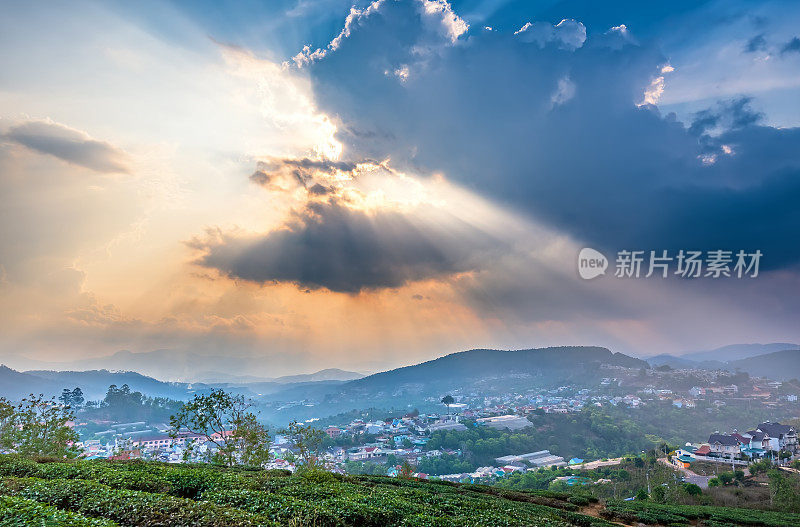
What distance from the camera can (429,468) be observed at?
69.3 meters

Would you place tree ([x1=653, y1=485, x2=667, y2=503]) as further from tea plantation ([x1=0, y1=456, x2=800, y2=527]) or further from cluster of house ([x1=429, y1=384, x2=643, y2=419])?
cluster of house ([x1=429, y1=384, x2=643, y2=419])

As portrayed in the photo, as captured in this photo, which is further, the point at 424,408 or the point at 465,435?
the point at 424,408

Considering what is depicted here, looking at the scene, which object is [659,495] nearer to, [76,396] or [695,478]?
[695,478]

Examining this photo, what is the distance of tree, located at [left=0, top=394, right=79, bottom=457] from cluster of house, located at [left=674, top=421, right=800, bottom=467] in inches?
2684

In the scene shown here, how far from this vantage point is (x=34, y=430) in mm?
27516

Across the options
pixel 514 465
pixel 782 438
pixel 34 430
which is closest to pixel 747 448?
pixel 782 438

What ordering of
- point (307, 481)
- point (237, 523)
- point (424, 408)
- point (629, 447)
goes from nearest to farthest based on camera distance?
point (237, 523)
point (307, 481)
point (629, 447)
point (424, 408)

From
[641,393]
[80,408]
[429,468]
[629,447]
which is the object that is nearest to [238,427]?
[429,468]

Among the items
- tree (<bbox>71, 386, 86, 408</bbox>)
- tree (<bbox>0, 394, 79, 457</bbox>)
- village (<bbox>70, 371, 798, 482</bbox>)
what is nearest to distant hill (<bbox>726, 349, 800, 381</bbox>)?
village (<bbox>70, 371, 798, 482</bbox>)

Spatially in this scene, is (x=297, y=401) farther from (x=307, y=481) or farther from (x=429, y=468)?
(x=307, y=481)

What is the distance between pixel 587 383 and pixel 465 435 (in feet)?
340

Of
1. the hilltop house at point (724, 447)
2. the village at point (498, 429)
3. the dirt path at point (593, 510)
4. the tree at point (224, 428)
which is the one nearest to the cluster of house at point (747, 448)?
the hilltop house at point (724, 447)

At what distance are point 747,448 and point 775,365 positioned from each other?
158 metres

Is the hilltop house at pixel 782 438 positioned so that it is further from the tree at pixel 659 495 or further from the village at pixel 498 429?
the tree at pixel 659 495
